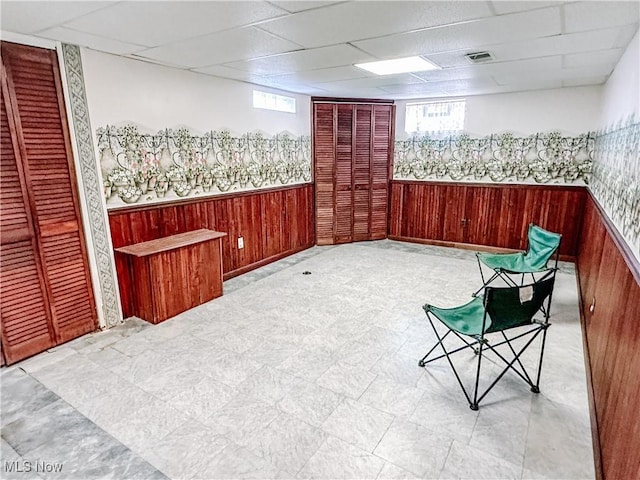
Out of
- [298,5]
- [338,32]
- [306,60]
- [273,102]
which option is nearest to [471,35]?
[338,32]

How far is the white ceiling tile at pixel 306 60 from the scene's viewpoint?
2912 millimetres

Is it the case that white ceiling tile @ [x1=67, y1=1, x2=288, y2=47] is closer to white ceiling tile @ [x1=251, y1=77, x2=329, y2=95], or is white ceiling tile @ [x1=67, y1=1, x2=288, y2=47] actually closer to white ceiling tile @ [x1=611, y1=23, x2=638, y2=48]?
white ceiling tile @ [x1=251, y1=77, x2=329, y2=95]

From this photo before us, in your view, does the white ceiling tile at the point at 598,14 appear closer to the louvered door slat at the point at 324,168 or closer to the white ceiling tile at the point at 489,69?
the white ceiling tile at the point at 489,69

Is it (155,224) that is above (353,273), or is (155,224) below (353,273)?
above

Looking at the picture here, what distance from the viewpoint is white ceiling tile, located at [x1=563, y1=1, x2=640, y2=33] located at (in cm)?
198

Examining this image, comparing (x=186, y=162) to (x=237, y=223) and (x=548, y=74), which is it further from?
(x=548, y=74)

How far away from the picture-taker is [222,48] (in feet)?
9.35

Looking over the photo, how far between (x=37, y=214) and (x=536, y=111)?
5566 millimetres

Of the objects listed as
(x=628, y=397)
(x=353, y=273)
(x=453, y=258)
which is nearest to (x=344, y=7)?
(x=628, y=397)

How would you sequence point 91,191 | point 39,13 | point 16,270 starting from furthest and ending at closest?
point 91,191 < point 16,270 < point 39,13

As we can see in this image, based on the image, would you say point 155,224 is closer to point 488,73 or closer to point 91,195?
point 91,195

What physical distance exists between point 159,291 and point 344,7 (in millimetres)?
2610

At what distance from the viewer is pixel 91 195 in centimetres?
300

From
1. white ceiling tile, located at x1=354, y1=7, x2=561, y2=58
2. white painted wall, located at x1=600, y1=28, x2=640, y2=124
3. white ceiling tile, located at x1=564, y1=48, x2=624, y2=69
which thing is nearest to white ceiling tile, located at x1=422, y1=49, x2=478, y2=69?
white ceiling tile, located at x1=354, y1=7, x2=561, y2=58
